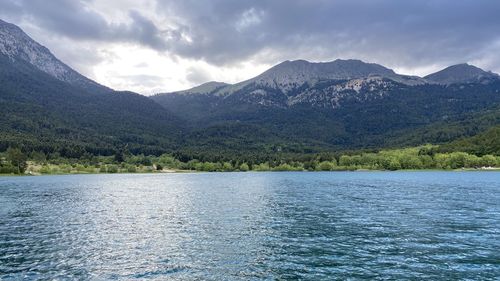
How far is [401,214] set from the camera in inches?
2552

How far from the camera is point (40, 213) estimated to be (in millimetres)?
72125

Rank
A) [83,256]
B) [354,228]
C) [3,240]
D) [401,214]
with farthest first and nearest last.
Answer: [401,214] → [354,228] → [3,240] → [83,256]

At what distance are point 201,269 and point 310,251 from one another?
12057mm

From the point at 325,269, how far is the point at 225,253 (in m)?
11.2

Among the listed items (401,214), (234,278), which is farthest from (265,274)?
(401,214)

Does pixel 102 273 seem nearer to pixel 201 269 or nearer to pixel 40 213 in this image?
pixel 201 269

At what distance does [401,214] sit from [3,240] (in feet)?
187

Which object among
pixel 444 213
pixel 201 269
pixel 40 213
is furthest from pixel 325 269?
pixel 40 213

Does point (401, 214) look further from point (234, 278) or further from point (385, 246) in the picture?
point (234, 278)

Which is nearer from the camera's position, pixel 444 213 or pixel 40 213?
pixel 444 213

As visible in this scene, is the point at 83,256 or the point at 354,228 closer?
the point at 83,256

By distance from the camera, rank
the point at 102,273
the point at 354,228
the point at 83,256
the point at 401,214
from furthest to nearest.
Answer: the point at 401,214 → the point at 354,228 → the point at 83,256 → the point at 102,273

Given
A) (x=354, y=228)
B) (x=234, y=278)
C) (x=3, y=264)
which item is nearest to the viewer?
(x=234, y=278)

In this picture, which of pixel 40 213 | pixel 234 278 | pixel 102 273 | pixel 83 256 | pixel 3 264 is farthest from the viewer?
pixel 40 213
